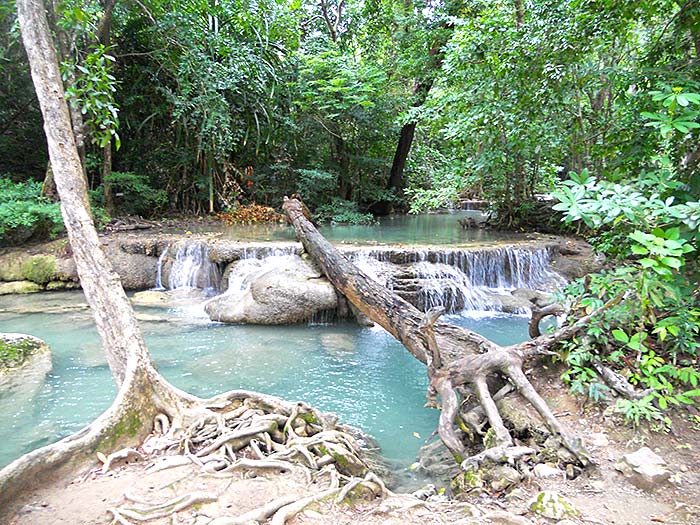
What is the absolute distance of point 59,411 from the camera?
4523mm

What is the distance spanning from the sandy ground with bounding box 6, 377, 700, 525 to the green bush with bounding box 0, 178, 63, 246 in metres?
8.46

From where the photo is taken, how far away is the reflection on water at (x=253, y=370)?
4.32 meters

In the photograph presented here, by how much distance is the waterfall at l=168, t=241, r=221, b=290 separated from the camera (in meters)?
9.55

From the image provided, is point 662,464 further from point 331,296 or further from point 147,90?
point 147,90

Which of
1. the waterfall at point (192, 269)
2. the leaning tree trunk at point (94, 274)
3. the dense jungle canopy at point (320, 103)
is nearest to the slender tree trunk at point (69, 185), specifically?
the leaning tree trunk at point (94, 274)

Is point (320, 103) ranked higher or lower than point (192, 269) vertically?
higher

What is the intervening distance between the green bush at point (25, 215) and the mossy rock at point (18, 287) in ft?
3.52

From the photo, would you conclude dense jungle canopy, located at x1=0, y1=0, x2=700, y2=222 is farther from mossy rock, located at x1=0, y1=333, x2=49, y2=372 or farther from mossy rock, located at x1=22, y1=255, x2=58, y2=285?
mossy rock, located at x1=0, y1=333, x2=49, y2=372

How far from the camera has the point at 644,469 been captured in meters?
2.40

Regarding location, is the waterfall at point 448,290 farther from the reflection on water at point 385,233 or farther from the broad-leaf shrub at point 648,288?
the broad-leaf shrub at point 648,288

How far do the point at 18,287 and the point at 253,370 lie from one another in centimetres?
654

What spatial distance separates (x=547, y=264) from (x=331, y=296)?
4.92 metres

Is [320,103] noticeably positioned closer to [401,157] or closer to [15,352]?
[401,157]

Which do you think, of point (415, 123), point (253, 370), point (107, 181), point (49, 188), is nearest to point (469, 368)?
point (253, 370)
